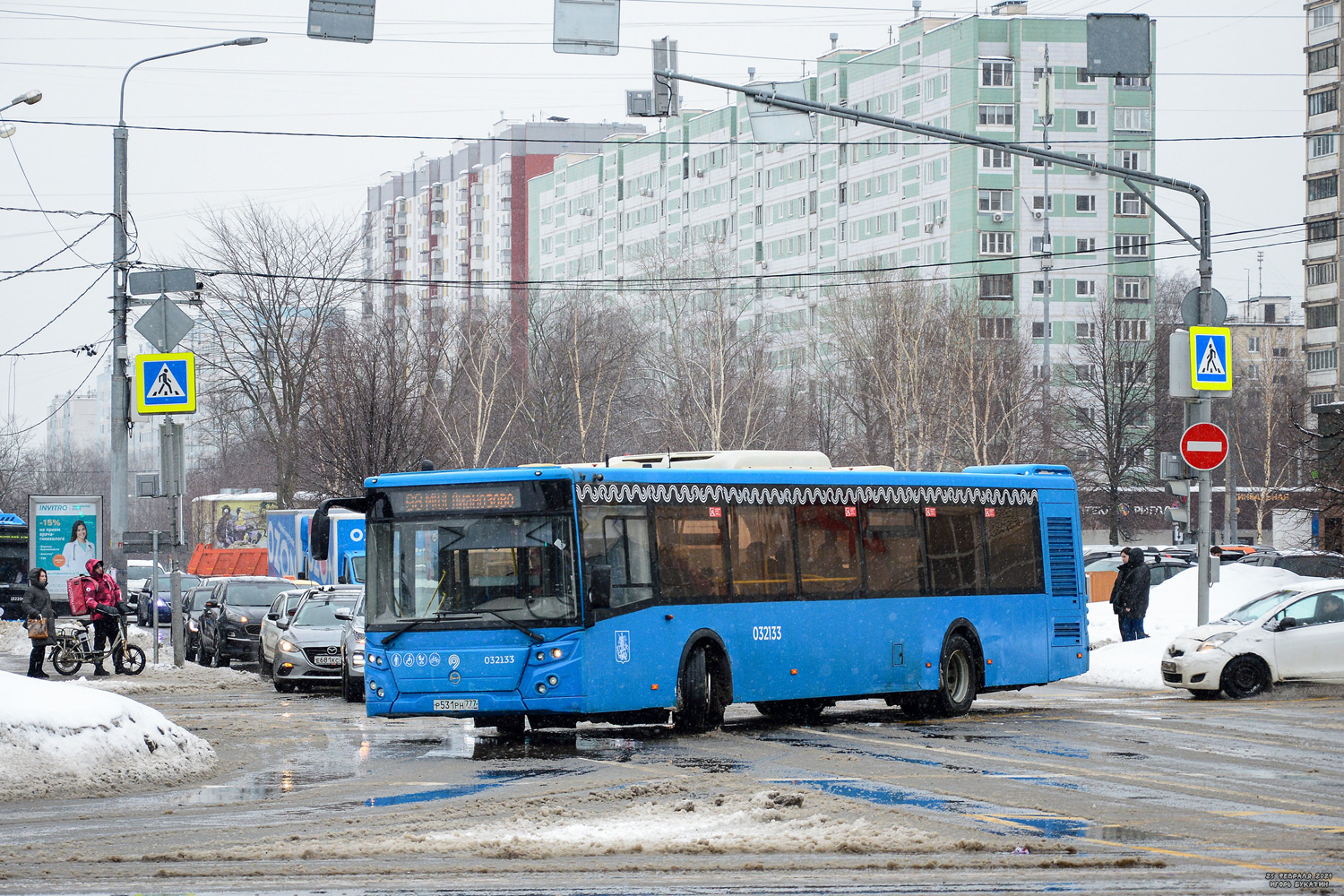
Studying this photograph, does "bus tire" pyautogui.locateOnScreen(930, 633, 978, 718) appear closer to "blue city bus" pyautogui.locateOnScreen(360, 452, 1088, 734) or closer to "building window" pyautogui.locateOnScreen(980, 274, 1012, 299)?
"blue city bus" pyautogui.locateOnScreen(360, 452, 1088, 734)

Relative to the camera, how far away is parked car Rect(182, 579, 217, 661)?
1415 inches

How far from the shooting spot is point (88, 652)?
2706 cm

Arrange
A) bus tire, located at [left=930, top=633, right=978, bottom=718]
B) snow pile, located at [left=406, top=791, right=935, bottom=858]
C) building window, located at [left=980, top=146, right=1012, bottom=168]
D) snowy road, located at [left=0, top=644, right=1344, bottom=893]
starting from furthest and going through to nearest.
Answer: building window, located at [left=980, top=146, right=1012, bottom=168]
bus tire, located at [left=930, top=633, right=978, bottom=718]
snow pile, located at [left=406, top=791, right=935, bottom=858]
snowy road, located at [left=0, top=644, right=1344, bottom=893]

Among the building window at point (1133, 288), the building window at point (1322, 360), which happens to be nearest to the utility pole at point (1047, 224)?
the building window at point (1133, 288)

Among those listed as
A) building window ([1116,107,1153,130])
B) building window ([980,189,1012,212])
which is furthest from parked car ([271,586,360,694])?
building window ([1116,107,1153,130])

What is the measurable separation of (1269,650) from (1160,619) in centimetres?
992

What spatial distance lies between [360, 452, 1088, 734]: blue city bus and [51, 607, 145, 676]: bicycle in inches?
445

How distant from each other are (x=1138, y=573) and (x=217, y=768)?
17243mm

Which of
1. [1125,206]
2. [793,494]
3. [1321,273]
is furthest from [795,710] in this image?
[1321,273]

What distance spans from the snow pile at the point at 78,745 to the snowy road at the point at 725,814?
1.32ft

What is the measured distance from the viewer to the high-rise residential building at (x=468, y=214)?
474 ft

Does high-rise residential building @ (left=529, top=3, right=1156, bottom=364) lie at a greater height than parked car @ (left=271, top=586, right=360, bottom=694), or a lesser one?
greater

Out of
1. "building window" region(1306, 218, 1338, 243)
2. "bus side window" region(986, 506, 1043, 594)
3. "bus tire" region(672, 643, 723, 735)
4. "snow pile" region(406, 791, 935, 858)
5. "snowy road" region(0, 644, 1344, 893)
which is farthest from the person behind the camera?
"building window" region(1306, 218, 1338, 243)

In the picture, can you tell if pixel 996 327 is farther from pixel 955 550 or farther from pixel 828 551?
pixel 828 551
